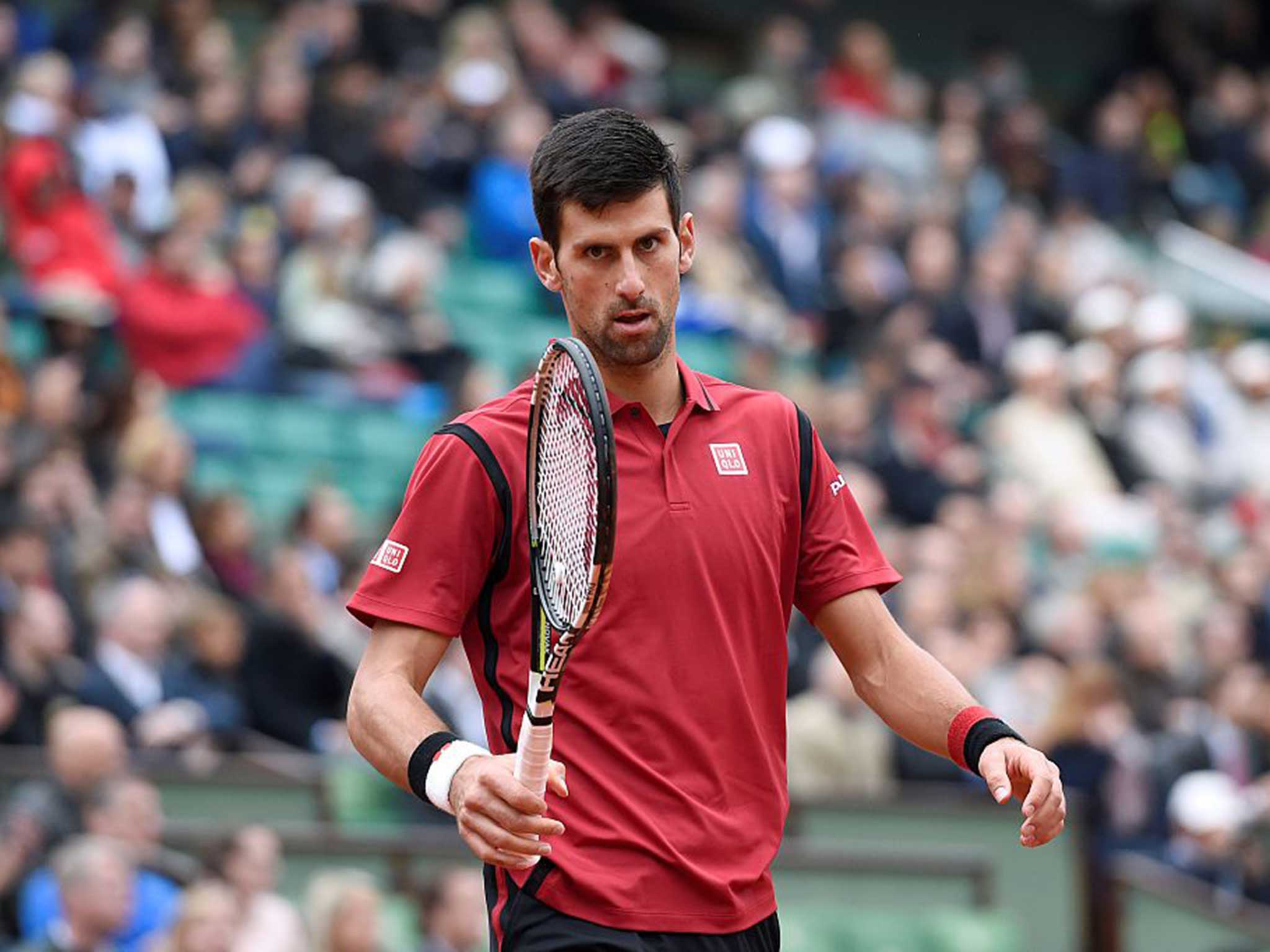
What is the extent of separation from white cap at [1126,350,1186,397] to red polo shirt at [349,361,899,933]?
36.6ft

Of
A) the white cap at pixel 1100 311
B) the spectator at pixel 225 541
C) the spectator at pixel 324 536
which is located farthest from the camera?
the white cap at pixel 1100 311

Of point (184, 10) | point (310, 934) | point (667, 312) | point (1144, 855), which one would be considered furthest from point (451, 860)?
point (184, 10)

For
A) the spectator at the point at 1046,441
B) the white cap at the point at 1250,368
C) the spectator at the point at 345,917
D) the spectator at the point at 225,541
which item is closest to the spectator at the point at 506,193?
the spectator at the point at 1046,441

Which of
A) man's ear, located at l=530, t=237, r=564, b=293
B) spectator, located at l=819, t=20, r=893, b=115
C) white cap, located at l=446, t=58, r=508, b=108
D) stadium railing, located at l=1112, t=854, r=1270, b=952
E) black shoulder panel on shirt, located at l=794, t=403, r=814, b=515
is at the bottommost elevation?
stadium railing, located at l=1112, t=854, r=1270, b=952

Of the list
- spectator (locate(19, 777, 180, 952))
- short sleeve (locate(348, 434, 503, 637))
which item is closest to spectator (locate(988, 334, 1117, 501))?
spectator (locate(19, 777, 180, 952))

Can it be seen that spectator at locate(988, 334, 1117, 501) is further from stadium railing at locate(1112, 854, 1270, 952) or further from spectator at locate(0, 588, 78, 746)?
spectator at locate(0, 588, 78, 746)

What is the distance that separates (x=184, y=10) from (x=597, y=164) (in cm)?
1026

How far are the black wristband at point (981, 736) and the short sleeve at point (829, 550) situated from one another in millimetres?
364

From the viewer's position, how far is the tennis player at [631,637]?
3908mm

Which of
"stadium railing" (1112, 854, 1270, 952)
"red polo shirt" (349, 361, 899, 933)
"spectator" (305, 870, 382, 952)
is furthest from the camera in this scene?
"stadium railing" (1112, 854, 1270, 952)

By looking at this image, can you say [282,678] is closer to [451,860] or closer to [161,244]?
[451,860]

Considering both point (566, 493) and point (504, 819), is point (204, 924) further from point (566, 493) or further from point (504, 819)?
point (504, 819)

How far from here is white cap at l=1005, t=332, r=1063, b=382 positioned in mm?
14250

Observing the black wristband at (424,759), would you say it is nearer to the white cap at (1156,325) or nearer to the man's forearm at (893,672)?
the man's forearm at (893,672)
